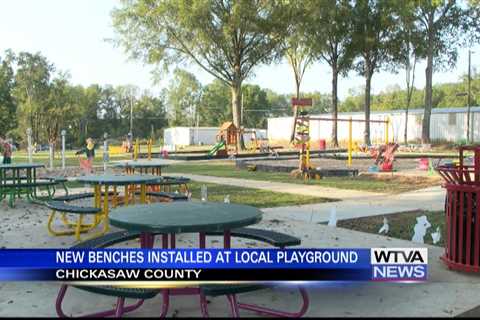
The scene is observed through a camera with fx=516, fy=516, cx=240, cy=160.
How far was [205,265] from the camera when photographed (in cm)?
389

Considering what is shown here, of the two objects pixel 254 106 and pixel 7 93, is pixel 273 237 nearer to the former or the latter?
pixel 7 93

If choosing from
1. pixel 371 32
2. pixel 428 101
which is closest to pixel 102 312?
pixel 428 101

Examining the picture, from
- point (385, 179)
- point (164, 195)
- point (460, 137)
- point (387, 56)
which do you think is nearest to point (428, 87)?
point (387, 56)

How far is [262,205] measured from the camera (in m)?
10.2

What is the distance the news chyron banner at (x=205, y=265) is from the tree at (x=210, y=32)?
31195 mm

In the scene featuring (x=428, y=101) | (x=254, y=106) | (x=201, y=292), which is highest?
(x=254, y=106)

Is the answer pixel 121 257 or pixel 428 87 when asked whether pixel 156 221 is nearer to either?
pixel 121 257

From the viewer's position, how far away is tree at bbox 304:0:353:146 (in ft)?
122

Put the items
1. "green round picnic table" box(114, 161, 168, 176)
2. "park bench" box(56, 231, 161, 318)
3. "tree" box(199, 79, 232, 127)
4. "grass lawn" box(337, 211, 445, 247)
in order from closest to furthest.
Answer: "park bench" box(56, 231, 161, 318) < "grass lawn" box(337, 211, 445, 247) < "green round picnic table" box(114, 161, 168, 176) < "tree" box(199, 79, 232, 127)

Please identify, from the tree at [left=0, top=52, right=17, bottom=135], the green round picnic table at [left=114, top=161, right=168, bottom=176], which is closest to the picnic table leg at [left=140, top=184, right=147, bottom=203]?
the green round picnic table at [left=114, top=161, right=168, bottom=176]

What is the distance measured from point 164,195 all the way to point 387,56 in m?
38.4

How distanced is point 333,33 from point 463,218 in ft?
125

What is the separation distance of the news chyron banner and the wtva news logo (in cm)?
1

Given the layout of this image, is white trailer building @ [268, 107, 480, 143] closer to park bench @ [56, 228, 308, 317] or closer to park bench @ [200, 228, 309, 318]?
park bench @ [200, 228, 309, 318]
